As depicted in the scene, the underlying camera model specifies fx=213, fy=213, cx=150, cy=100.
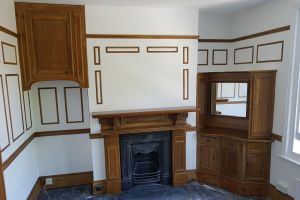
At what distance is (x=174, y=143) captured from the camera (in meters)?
3.54

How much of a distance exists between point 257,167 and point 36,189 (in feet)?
11.3

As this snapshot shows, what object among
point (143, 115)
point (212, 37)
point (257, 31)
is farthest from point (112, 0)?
point (257, 31)

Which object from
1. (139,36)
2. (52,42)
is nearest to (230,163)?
(139,36)

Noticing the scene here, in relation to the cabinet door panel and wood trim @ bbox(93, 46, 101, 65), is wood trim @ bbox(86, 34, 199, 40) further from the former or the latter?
the cabinet door panel

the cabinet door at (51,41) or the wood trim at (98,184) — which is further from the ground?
the cabinet door at (51,41)

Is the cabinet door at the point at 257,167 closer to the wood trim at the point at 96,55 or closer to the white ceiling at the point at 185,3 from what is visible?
the white ceiling at the point at 185,3

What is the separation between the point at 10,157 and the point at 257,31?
385cm

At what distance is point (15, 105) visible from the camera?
2705 mm

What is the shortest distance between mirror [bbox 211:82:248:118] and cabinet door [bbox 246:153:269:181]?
67cm

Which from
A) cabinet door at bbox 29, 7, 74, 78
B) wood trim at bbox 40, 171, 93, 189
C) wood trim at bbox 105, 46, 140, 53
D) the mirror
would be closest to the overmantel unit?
the mirror

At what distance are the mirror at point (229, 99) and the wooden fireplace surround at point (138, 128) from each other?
0.63 metres

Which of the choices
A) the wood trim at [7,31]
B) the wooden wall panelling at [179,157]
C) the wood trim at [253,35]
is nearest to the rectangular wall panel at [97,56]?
the wood trim at [7,31]

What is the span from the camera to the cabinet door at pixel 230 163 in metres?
3.36

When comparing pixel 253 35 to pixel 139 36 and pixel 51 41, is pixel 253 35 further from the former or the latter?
pixel 51 41
